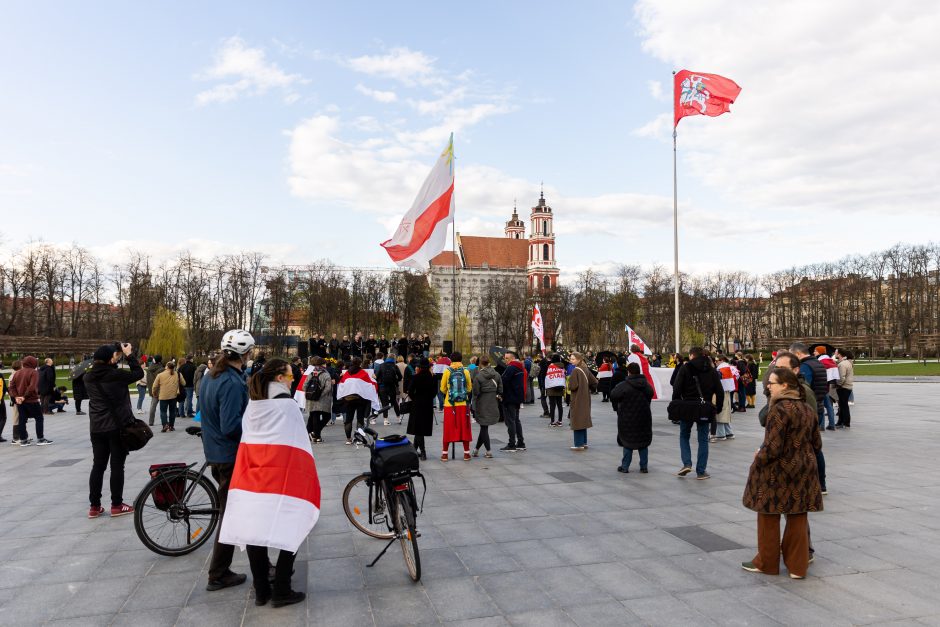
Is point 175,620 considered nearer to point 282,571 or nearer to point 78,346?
point 282,571

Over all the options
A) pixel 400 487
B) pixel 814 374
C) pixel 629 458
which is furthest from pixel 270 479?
pixel 814 374

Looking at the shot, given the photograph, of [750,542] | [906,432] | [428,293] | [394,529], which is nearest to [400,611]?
[394,529]

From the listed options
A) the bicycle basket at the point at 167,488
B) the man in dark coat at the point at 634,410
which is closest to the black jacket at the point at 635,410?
the man in dark coat at the point at 634,410

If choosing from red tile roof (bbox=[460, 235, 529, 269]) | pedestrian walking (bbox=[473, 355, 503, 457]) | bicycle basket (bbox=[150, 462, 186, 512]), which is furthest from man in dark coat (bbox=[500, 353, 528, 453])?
red tile roof (bbox=[460, 235, 529, 269])

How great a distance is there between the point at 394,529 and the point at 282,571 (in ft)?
3.52

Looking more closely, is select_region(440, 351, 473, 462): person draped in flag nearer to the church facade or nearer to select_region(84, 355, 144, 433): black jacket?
select_region(84, 355, 144, 433): black jacket

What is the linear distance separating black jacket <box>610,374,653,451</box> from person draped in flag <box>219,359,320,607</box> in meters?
5.80

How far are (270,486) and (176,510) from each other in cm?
205

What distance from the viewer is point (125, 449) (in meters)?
6.74

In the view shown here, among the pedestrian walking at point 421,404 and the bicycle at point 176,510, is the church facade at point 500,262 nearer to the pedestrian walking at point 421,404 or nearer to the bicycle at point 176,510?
the pedestrian walking at point 421,404

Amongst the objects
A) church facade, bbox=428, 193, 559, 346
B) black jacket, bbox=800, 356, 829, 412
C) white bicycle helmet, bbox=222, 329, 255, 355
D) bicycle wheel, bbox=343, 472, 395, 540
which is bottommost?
bicycle wheel, bbox=343, 472, 395, 540

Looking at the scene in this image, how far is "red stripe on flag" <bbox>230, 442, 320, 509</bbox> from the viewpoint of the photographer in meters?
4.14

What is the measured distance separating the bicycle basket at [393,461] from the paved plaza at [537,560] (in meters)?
0.90

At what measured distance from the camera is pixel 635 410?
8945 mm
